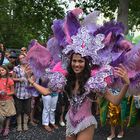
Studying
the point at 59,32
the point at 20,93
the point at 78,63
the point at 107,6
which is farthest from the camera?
the point at 107,6

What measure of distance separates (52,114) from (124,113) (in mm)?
1375

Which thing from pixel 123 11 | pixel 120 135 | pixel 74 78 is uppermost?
pixel 123 11

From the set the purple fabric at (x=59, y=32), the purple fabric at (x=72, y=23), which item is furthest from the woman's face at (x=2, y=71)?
the purple fabric at (x=72, y=23)

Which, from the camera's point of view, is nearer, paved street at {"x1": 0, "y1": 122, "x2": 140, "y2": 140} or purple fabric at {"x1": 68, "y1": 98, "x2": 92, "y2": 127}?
purple fabric at {"x1": 68, "y1": 98, "x2": 92, "y2": 127}

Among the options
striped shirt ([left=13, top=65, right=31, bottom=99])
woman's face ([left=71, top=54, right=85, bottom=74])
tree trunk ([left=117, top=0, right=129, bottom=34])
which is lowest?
striped shirt ([left=13, top=65, right=31, bottom=99])

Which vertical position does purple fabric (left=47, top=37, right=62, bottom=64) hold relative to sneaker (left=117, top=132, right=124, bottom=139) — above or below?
above

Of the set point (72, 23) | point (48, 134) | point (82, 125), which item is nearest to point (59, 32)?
point (72, 23)

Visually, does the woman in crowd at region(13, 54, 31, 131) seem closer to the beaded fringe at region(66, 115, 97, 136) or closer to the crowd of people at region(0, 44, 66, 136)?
the crowd of people at region(0, 44, 66, 136)

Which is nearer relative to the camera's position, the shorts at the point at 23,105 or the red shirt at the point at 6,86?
the red shirt at the point at 6,86

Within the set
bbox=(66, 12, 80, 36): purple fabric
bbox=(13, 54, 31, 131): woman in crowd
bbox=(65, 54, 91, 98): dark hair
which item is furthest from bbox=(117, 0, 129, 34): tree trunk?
bbox=(65, 54, 91, 98): dark hair

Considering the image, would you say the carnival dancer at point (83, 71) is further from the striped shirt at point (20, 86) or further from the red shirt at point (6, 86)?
the striped shirt at point (20, 86)

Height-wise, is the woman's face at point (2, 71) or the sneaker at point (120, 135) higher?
the woman's face at point (2, 71)

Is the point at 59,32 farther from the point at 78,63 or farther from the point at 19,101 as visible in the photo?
the point at 19,101

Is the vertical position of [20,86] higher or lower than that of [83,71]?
lower
